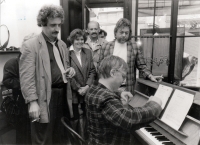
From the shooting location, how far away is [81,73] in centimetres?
238

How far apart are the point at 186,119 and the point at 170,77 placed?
1261 mm

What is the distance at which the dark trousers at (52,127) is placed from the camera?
179 centimetres

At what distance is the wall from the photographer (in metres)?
3.09

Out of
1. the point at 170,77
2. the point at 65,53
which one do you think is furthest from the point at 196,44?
the point at 65,53

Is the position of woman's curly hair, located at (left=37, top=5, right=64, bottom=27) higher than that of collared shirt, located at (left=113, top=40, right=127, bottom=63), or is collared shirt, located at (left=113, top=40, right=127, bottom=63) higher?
woman's curly hair, located at (left=37, top=5, right=64, bottom=27)

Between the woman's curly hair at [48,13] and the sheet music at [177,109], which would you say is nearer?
the sheet music at [177,109]

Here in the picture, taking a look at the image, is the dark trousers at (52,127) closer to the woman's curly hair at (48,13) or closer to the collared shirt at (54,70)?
the collared shirt at (54,70)

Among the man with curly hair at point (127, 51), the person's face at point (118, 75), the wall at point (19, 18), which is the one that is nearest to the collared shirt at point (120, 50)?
the man with curly hair at point (127, 51)

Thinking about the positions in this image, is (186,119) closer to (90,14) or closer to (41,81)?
(41,81)

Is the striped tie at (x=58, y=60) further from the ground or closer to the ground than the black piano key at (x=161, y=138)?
further from the ground

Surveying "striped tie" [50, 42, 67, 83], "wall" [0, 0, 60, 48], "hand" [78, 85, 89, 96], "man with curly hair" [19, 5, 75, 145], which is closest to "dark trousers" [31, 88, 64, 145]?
"man with curly hair" [19, 5, 75, 145]

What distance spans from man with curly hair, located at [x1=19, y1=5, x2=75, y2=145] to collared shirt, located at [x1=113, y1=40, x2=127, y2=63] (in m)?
0.64

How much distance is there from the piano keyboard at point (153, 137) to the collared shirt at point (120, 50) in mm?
907

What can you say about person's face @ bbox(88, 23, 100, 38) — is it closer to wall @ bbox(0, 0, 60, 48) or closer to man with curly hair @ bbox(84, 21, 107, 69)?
man with curly hair @ bbox(84, 21, 107, 69)
